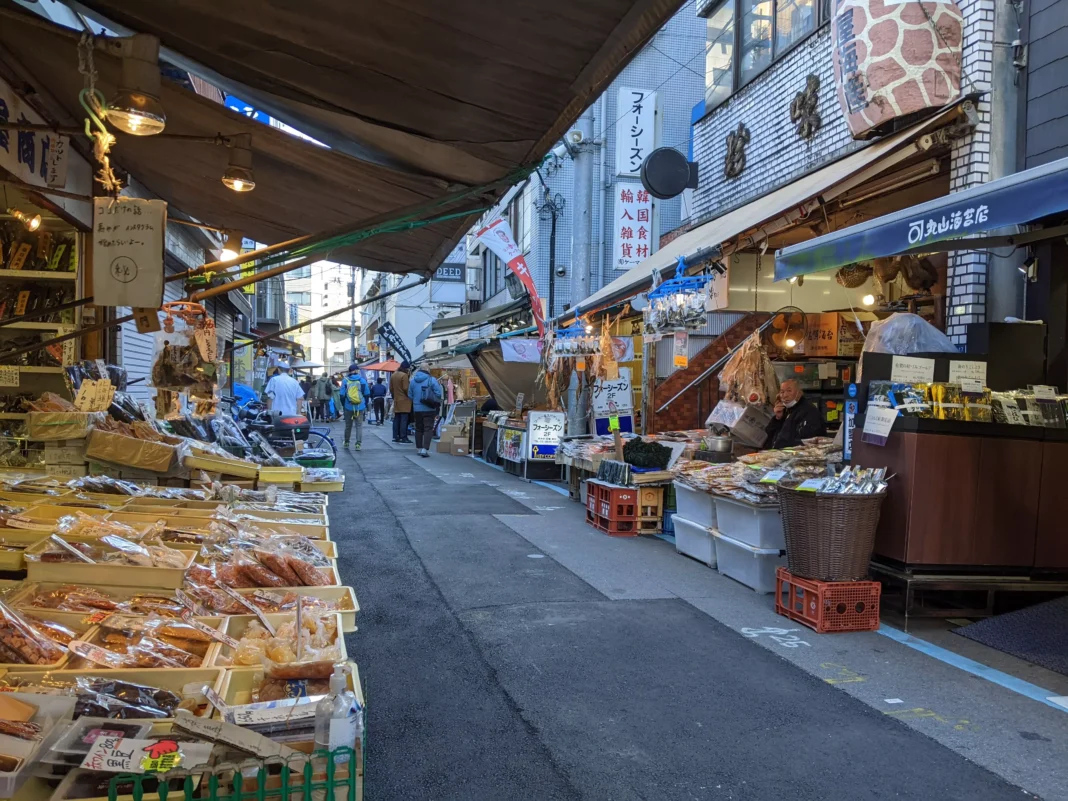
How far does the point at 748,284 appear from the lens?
9898mm

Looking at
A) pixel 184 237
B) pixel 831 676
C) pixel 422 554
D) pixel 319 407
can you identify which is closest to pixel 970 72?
pixel 831 676

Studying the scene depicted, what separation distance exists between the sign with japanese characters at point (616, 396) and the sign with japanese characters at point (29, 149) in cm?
857

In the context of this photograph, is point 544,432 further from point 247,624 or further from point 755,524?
point 247,624

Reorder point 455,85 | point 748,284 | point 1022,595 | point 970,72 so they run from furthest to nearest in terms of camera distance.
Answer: point 748,284, point 970,72, point 1022,595, point 455,85

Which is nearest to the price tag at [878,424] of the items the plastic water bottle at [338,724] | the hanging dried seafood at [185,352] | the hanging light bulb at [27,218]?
the plastic water bottle at [338,724]

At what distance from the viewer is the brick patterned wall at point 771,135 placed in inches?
388

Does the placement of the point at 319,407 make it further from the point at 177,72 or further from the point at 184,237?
the point at 177,72

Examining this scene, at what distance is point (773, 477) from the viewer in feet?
22.6

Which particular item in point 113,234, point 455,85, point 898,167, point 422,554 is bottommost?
point 422,554

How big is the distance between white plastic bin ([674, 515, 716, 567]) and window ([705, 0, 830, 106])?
6996mm

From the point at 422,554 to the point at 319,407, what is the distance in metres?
32.2

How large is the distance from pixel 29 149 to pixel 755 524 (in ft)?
21.6

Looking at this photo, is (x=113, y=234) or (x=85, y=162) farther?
(x=85, y=162)

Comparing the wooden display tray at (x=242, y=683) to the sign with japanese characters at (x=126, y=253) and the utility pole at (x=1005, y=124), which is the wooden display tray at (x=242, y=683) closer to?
the sign with japanese characters at (x=126, y=253)
